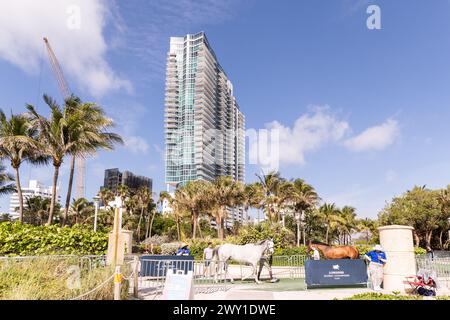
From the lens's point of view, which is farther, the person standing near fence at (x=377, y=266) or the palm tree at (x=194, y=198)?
the palm tree at (x=194, y=198)

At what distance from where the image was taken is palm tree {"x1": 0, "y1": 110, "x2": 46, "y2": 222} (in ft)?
77.7

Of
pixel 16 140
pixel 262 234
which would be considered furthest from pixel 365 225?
pixel 16 140

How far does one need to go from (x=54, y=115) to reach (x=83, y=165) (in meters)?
147

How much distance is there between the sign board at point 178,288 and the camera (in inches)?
316

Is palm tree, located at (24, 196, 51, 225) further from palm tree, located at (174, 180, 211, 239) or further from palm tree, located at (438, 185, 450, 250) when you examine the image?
palm tree, located at (438, 185, 450, 250)

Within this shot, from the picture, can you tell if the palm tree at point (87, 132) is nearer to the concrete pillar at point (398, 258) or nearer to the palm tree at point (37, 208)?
the concrete pillar at point (398, 258)

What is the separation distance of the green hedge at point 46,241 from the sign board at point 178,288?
31.9 feet

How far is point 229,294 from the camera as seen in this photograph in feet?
39.0

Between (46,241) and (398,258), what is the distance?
15.2 metres

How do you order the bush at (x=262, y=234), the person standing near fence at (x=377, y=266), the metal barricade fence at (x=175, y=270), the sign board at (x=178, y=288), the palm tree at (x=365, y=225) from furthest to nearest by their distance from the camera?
1. the palm tree at (x=365, y=225)
2. the bush at (x=262, y=234)
3. the metal barricade fence at (x=175, y=270)
4. the person standing near fence at (x=377, y=266)
5. the sign board at (x=178, y=288)

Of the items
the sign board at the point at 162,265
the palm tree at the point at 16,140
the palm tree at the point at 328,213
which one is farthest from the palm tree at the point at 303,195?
the sign board at the point at 162,265

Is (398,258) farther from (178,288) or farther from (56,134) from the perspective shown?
(56,134)

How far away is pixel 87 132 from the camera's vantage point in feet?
85.0

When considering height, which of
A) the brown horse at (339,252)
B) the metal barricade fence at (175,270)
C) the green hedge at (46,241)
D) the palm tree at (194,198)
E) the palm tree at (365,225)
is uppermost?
the palm tree at (194,198)
